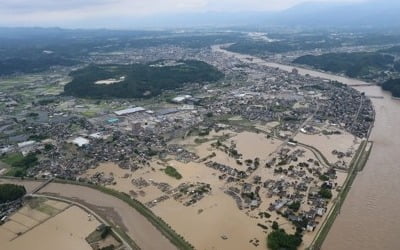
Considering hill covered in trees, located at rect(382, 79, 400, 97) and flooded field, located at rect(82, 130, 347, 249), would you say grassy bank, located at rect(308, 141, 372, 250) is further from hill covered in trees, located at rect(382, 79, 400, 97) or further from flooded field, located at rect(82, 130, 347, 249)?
hill covered in trees, located at rect(382, 79, 400, 97)

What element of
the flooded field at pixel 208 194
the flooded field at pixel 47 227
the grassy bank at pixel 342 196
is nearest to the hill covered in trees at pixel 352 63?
the grassy bank at pixel 342 196

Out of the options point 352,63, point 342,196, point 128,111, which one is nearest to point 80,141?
point 128,111

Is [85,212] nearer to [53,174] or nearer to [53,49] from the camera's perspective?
[53,174]

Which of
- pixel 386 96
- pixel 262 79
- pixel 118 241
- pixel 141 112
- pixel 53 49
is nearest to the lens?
pixel 118 241

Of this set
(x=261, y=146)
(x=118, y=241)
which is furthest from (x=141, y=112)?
(x=118, y=241)

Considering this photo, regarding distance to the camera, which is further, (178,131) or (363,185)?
(178,131)

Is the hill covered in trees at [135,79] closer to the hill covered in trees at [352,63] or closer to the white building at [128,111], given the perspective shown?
the white building at [128,111]
